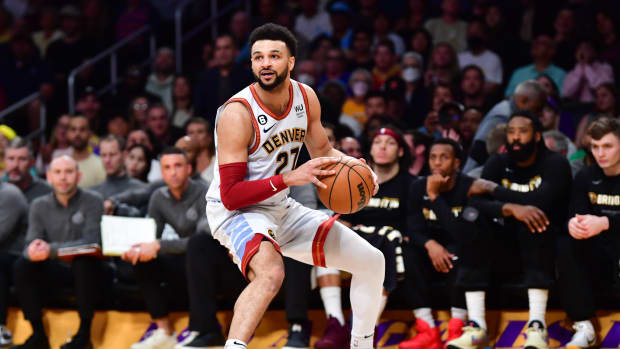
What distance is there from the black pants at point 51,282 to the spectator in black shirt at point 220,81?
2601 mm

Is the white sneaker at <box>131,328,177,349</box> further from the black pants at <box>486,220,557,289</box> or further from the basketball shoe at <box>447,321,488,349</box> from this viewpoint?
the black pants at <box>486,220,557,289</box>

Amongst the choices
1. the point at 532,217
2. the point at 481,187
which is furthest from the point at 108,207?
the point at 532,217

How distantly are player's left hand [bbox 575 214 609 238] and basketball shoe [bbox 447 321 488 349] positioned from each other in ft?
3.24

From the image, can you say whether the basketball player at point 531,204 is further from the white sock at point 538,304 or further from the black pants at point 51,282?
the black pants at point 51,282

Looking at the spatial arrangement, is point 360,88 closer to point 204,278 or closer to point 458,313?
point 204,278

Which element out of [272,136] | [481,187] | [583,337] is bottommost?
[583,337]

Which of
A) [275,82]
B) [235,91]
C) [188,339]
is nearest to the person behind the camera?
[275,82]

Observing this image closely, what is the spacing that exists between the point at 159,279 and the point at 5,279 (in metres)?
1.37

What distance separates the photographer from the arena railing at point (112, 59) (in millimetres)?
10547

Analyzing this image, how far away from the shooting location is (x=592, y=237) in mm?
6070

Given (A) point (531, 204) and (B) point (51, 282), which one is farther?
(B) point (51, 282)

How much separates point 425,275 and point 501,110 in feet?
5.66

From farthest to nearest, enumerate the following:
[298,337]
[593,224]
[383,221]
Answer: [383,221], [298,337], [593,224]

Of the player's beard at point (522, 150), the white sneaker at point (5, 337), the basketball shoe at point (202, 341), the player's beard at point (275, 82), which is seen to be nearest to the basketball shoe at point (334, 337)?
the basketball shoe at point (202, 341)
